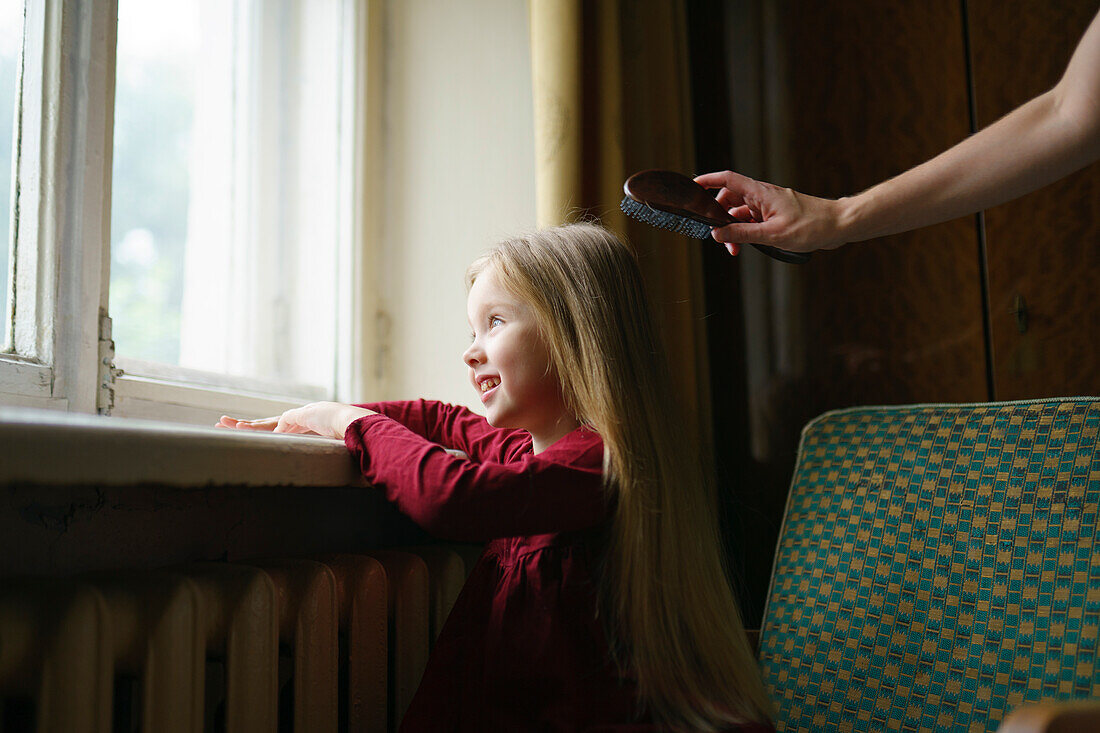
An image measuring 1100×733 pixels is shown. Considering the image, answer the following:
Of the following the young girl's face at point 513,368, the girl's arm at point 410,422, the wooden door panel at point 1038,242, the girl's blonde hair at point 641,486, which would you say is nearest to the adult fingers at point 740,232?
the girl's blonde hair at point 641,486

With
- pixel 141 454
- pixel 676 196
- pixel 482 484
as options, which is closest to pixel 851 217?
pixel 676 196

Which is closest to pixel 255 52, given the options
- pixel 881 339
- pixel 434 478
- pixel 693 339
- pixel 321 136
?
pixel 321 136

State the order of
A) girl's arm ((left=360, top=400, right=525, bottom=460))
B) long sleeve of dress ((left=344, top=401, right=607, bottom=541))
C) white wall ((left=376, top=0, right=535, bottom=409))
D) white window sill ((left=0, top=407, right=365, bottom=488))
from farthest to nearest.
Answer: white wall ((left=376, top=0, right=535, bottom=409))
girl's arm ((left=360, top=400, right=525, bottom=460))
long sleeve of dress ((left=344, top=401, right=607, bottom=541))
white window sill ((left=0, top=407, right=365, bottom=488))

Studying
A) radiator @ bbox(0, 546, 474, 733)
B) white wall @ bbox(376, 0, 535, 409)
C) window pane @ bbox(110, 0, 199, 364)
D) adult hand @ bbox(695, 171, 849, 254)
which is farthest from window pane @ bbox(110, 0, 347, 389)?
adult hand @ bbox(695, 171, 849, 254)

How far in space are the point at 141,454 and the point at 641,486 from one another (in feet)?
1.61

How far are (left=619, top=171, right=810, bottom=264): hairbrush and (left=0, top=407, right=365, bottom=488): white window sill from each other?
0.43 metres

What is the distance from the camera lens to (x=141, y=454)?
2.11ft

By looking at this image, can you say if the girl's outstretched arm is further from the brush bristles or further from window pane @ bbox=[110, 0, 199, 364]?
window pane @ bbox=[110, 0, 199, 364]

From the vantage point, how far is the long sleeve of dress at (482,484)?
828mm

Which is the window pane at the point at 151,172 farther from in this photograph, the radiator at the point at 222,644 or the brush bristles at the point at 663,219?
the brush bristles at the point at 663,219

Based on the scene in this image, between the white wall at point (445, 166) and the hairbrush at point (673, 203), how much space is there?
649 mm

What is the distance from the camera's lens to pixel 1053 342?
127cm

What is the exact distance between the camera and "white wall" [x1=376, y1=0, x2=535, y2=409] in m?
1.59

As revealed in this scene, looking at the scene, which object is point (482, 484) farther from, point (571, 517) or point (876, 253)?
point (876, 253)
